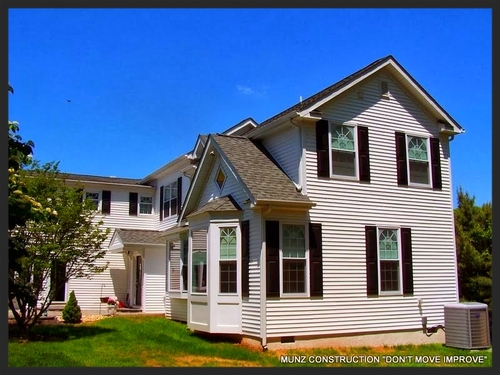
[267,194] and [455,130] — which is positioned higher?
[455,130]

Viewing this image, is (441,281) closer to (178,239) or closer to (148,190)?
(178,239)

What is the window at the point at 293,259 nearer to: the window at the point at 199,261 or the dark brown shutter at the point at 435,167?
the window at the point at 199,261

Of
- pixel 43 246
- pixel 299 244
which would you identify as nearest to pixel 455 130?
pixel 299 244

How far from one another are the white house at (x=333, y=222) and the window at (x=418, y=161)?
0.04 metres

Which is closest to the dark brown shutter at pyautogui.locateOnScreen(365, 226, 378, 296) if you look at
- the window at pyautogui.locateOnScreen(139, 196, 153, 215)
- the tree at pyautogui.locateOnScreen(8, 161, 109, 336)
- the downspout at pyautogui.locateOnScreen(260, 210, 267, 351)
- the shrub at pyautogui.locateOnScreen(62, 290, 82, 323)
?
the downspout at pyautogui.locateOnScreen(260, 210, 267, 351)

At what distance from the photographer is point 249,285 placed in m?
14.7

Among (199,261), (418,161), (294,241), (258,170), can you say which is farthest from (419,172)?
(199,261)

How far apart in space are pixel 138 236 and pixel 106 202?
346 cm

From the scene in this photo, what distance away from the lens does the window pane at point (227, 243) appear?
15.4 meters

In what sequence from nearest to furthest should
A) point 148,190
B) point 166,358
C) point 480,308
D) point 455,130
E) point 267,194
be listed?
1. point 166,358
2. point 267,194
3. point 480,308
4. point 455,130
5. point 148,190

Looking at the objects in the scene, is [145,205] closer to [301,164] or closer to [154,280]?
[154,280]

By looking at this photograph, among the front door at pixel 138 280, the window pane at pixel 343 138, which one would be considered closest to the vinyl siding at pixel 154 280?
the front door at pixel 138 280

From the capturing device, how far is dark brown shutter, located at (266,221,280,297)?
14141mm

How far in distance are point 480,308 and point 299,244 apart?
5.82 metres
